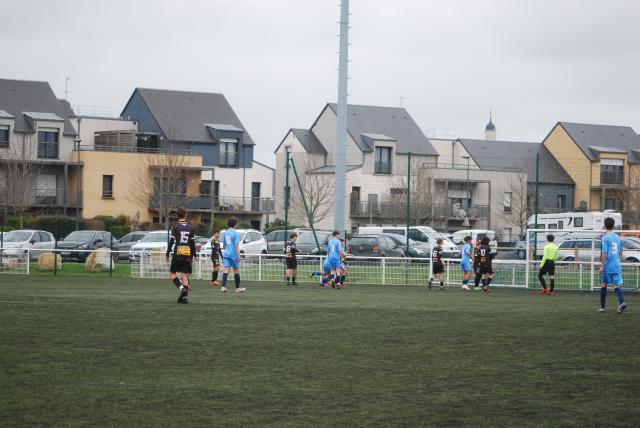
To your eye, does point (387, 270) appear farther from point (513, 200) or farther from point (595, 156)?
point (595, 156)

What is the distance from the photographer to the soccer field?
304 inches

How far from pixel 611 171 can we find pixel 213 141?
31938mm

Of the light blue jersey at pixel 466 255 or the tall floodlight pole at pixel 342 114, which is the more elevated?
the tall floodlight pole at pixel 342 114

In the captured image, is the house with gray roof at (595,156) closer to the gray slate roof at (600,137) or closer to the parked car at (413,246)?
the gray slate roof at (600,137)

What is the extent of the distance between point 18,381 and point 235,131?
6649 cm

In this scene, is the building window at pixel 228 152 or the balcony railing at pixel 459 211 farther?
the building window at pixel 228 152

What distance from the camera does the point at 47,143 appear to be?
6525cm

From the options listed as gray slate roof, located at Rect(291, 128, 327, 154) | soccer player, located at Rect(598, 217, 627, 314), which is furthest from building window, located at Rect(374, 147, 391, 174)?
soccer player, located at Rect(598, 217, 627, 314)

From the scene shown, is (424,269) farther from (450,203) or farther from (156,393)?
(450,203)

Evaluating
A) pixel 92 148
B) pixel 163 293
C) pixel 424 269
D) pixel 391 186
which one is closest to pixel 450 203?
pixel 391 186

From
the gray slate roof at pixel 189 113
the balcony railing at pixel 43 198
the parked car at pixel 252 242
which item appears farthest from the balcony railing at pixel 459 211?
the parked car at pixel 252 242

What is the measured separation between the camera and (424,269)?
3194 cm

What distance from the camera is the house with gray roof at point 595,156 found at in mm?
79125

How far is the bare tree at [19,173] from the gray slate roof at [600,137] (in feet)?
141
